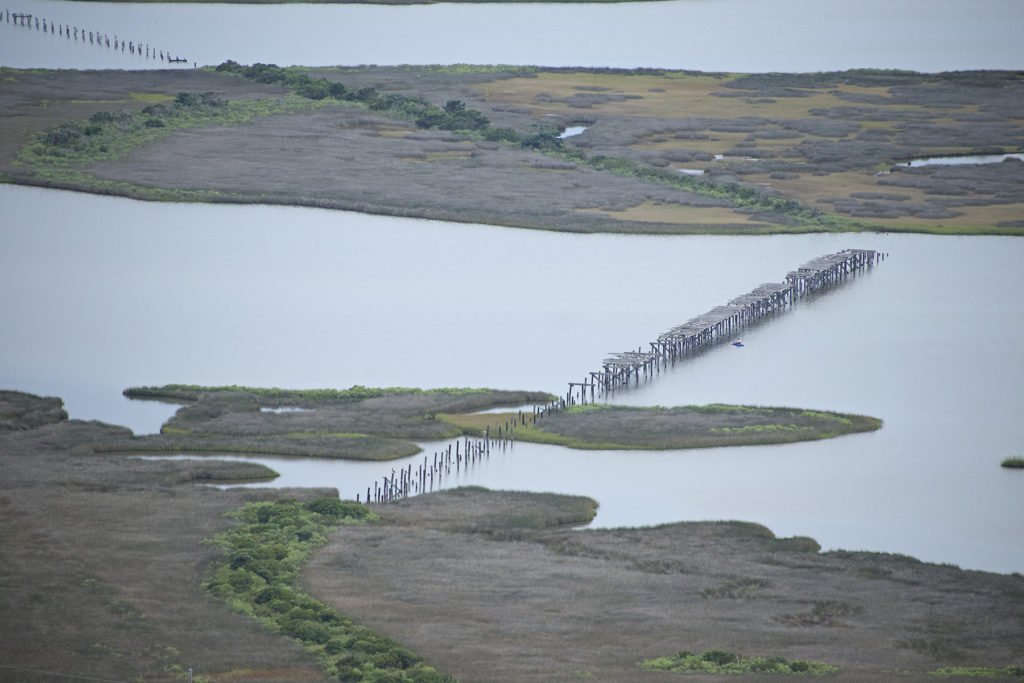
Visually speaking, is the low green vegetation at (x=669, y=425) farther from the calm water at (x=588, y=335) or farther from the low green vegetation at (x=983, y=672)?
the low green vegetation at (x=983, y=672)

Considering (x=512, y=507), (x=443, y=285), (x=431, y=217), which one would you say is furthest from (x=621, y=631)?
(x=431, y=217)

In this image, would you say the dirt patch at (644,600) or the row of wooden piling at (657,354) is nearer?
the dirt patch at (644,600)

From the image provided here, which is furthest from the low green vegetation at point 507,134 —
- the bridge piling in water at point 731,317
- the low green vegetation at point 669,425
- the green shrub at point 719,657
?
the green shrub at point 719,657

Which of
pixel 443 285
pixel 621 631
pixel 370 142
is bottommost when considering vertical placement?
pixel 621 631

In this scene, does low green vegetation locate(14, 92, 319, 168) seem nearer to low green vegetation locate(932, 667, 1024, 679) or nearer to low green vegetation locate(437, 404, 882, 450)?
low green vegetation locate(437, 404, 882, 450)

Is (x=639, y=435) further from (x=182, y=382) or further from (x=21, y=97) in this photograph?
(x=21, y=97)

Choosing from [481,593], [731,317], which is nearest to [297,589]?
[481,593]

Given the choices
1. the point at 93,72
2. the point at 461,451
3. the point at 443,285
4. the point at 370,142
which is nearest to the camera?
the point at 461,451
